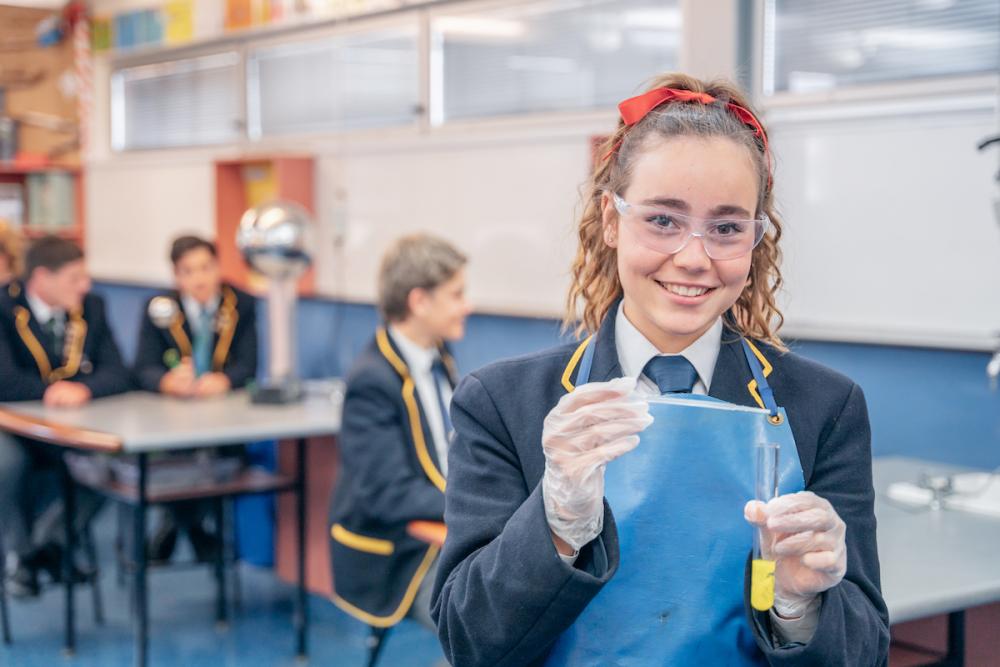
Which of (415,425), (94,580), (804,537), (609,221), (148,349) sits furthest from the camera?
(148,349)

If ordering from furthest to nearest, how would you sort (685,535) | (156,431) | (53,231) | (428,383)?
1. (53,231)
2. (156,431)
3. (428,383)
4. (685,535)

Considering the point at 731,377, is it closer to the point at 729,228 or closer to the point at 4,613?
the point at 729,228

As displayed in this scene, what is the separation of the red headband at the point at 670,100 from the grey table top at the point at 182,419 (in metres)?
2.53

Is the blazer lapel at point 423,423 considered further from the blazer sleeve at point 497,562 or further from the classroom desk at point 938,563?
the blazer sleeve at point 497,562

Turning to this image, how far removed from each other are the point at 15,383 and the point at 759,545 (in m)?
3.62

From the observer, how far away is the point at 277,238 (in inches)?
176

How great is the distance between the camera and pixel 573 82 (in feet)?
13.5

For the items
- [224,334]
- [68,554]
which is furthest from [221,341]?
[68,554]

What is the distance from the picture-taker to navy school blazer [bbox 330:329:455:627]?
10.0 feet

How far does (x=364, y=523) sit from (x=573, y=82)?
1.74 meters

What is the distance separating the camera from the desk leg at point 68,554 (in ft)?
13.5

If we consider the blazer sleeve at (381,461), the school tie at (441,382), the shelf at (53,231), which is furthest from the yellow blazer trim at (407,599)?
the shelf at (53,231)

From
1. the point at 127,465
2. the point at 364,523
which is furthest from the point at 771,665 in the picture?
the point at 127,465

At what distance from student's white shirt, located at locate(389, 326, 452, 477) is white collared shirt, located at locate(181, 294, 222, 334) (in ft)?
5.45
